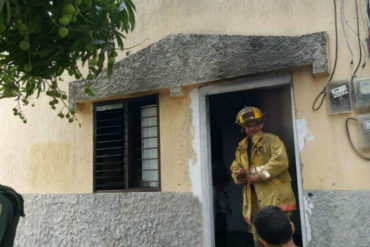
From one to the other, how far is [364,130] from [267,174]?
1.08 meters

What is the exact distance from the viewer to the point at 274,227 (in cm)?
227

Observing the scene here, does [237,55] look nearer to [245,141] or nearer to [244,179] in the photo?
[245,141]

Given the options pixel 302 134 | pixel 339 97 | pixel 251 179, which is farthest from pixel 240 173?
pixel 339 97

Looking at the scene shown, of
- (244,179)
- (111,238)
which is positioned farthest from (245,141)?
(111,238)

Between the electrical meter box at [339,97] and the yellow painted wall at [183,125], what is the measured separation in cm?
A: 8

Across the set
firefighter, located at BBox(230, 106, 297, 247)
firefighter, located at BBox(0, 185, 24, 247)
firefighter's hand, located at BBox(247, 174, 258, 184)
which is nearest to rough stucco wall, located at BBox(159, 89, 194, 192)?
firefighter, located at BBox(230, 106, 297, 247)

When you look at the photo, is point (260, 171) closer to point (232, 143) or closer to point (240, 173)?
point (240, 173)

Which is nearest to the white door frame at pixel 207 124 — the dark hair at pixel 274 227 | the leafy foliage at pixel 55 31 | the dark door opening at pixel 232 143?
the dark door opening at pixel 232 143

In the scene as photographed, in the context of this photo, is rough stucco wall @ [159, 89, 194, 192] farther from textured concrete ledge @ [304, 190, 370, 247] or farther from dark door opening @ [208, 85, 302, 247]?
textured concrete ledge @ [304, 190, 370, 247]

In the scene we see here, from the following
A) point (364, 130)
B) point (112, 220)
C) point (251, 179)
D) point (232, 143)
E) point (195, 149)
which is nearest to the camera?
point (364, 130)

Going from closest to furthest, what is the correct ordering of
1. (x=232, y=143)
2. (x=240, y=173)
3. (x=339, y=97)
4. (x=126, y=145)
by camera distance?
(x=339, y=97) → (x=240, y=173) → (x=126, y=145) → (x=232, y=143)

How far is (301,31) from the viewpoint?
4418 mm

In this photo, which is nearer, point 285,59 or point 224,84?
point 285,59

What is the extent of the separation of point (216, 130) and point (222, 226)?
175cm
